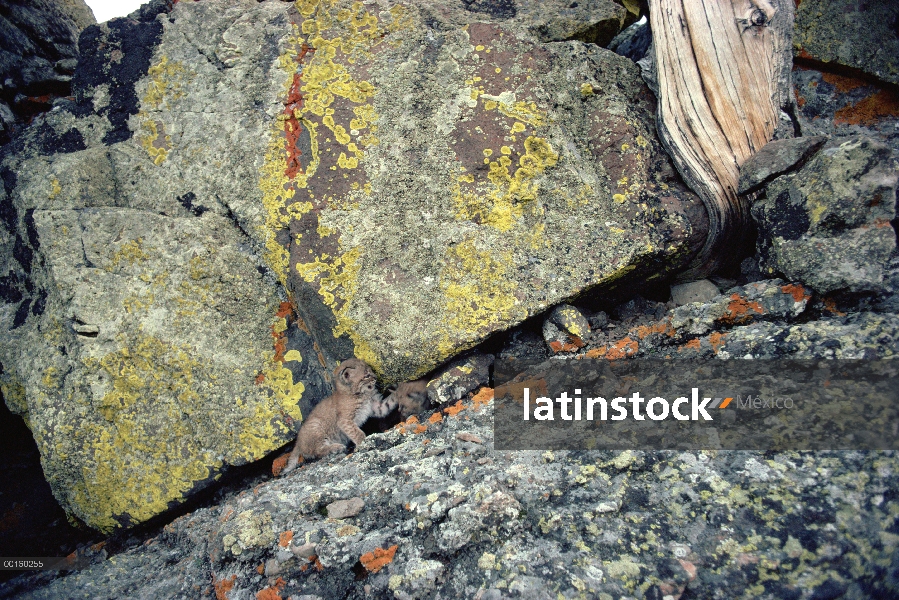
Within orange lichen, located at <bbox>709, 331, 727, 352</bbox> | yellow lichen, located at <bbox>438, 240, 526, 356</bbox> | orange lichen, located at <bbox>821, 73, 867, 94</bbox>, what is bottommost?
orange lichen, located at <bbox>709, 331, 727, 352</bbox>

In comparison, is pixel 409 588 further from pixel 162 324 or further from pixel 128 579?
pixel 162 324

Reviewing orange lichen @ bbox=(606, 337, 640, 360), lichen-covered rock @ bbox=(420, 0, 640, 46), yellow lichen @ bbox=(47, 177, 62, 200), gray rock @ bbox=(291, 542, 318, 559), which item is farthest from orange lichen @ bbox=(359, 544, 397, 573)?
lichen-covered rock @ bbox=(420, 0, 640, 46)

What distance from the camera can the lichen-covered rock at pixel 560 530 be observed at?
73.8 inches

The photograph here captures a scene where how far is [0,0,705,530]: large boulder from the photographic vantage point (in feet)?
10.1

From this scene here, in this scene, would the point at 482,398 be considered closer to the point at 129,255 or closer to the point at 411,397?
the point at 411,397

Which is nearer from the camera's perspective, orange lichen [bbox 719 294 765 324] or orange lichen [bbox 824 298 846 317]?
orange lichen [bbox 824 298 846 317]

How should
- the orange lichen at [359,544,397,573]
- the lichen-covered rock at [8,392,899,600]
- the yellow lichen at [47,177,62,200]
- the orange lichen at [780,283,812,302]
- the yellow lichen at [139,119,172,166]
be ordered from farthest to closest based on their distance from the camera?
the yellow lichen at [139,119,172,166] < the yellow lichen at [47,177,62,200] < the orange lichen at [780,283,812,302] < the orange lichen at [359,544,397,573] < the lichen-covered rock at [8,392,899,600]

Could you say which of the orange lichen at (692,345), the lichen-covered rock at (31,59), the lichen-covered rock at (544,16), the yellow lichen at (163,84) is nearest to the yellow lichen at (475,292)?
the orange lichen at (692,345)

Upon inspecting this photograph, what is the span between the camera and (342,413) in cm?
310

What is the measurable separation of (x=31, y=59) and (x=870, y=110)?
605cm

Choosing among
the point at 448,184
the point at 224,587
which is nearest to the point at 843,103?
the point at 448,184

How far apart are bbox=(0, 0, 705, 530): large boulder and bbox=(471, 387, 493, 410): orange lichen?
28 cm

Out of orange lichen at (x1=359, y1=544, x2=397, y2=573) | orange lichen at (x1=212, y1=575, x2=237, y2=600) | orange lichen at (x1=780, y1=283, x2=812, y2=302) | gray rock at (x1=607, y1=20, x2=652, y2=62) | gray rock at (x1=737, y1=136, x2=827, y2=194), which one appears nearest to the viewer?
orange lichen at (x1=359, y1=544, x2=397, y2=573)

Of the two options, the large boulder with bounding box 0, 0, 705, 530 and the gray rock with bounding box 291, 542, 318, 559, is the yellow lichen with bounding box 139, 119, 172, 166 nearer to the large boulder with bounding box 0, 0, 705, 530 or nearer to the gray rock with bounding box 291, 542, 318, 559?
the large boulder with bounding box 0, 0, 705, 530
